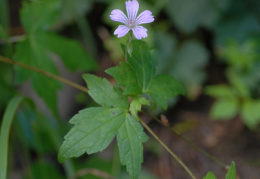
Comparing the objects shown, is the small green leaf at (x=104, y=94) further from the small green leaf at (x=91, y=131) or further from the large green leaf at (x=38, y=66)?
the large green leaf at (x=38, y=66)

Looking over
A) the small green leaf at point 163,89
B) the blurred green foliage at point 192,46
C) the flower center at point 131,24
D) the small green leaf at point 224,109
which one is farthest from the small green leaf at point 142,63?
the small green leaf at point 224,109

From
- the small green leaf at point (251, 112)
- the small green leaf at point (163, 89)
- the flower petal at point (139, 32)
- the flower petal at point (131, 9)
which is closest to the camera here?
the flower petal at point (139, 32)

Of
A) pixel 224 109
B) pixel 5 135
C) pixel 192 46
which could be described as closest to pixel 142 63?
pixel 5 135

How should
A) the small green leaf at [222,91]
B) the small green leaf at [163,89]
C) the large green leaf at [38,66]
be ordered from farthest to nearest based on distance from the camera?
the small green leaf at [222,91] → the large green leaf at [38,66] → the small green leaf at [163,89]

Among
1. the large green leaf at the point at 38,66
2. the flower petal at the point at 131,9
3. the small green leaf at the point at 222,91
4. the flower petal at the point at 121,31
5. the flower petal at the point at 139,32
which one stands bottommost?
the small green leaf at the point at 222,91

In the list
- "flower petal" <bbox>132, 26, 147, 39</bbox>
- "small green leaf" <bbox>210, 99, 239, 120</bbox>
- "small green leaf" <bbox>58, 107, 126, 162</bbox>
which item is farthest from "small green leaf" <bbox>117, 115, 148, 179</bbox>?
"small green leaf" <bbox>210, 99, 239, 120</bbox>

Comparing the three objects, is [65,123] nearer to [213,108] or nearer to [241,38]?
[213,108]

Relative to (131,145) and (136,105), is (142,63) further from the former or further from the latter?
(131,145)

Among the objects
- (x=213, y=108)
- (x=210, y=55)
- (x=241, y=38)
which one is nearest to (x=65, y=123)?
(x=213, y=108)
